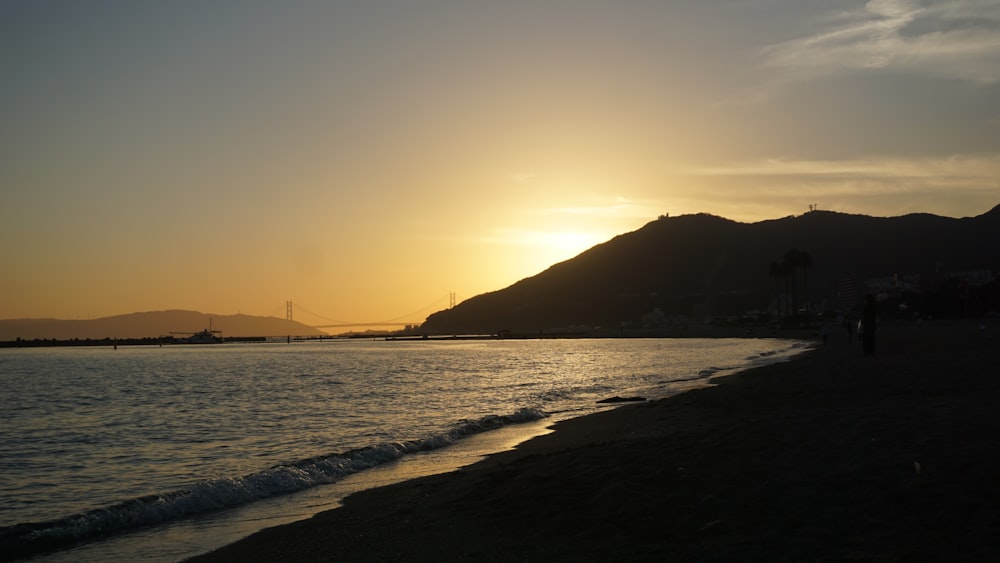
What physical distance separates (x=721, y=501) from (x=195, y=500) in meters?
9.58

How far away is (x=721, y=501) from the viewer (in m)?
8.96

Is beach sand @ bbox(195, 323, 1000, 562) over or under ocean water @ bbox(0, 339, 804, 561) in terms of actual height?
over

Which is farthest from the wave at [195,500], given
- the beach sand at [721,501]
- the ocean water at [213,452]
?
the beach sand at [721,501]

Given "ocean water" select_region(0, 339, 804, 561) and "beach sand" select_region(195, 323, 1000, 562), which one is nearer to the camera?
"beach sand" select_region(195, 323, 1000, 562)

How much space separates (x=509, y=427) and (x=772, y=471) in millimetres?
14962

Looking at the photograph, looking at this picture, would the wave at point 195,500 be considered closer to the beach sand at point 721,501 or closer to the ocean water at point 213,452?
the ocean water at point 213,452

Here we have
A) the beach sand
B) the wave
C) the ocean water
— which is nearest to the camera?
the beach sand

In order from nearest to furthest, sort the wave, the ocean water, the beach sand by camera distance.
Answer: the beach sand → the wave → the ocean water

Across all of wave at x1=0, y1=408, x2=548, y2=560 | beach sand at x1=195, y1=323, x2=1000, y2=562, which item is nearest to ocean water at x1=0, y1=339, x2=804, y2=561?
wave at x1=0, y1=408, x2=548, y2=560

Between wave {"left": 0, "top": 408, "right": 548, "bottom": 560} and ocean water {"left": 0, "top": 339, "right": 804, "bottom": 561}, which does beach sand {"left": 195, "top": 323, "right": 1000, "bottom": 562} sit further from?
wave {"left": 0, "top": 408, "right": 548, "bottom": 560}

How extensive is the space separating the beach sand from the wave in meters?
2.61

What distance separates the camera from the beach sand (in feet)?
24.0

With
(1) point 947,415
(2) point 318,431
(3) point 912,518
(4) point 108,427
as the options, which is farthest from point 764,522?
(4) point 108,427

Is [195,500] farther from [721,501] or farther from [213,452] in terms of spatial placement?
[721,501]
